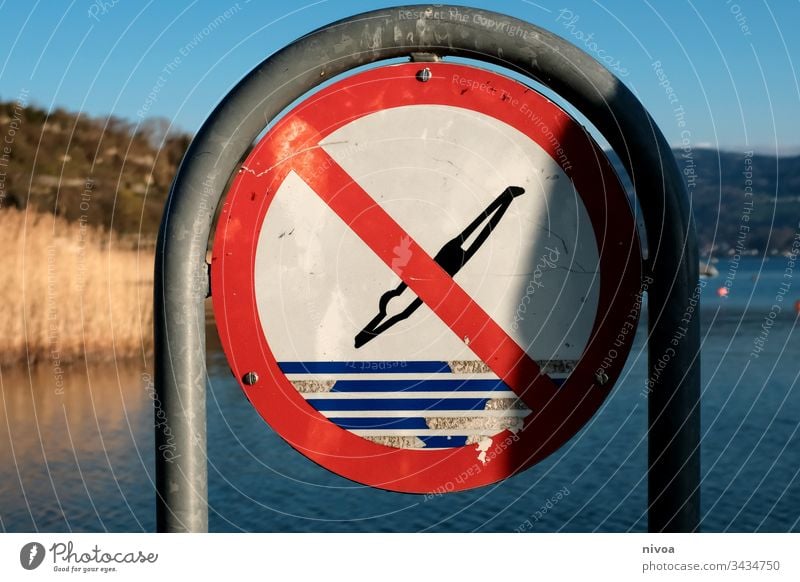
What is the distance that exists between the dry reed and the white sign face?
9291mm

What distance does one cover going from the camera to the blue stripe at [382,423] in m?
1.49

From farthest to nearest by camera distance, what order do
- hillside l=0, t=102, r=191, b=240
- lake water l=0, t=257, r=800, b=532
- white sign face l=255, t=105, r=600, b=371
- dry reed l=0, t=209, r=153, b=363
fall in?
1. hillside l=0, t=102, r=191, b=240
2. dry reed l=0, t=209, r=153, b=363
3. lake water l=0, t=257, r=800, b=532
4. white sign face l=255, t=105, r=600, b=371

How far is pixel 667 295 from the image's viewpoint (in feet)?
4.80

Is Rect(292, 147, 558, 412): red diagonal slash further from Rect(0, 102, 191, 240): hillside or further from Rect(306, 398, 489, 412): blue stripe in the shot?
Rect(0, 102, 191, 240): hillside

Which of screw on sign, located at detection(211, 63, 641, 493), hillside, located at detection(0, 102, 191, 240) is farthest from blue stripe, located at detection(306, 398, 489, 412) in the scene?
hillside, located at detection(0, 102, 191, 240)

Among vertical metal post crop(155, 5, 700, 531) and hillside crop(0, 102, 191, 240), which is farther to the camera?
hillside crop(0, 102, 191, 240)

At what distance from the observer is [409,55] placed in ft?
4.95

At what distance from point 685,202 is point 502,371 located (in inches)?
15.9

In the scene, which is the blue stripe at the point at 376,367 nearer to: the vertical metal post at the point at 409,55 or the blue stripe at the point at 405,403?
the blue stripe at the point at 405,403

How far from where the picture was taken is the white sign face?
1.45 m

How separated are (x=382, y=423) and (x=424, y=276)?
25cm

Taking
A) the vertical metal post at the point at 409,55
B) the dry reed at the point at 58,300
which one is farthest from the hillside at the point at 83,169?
the vertical metal post at the point at 409,55

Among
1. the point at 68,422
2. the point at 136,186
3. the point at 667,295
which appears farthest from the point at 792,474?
the point at 136,186
